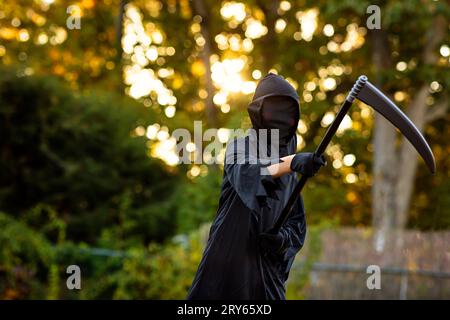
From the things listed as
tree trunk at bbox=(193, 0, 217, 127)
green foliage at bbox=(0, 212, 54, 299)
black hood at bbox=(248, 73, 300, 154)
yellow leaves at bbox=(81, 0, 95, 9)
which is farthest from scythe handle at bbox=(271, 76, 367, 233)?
yellow leaves at bbox=(81, 0, 95, 9)

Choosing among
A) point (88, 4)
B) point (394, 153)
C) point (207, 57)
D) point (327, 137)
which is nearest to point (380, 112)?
point (327, 137)

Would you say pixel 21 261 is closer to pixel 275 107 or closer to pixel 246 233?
pixel 246 233

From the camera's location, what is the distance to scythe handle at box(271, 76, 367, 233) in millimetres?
4461

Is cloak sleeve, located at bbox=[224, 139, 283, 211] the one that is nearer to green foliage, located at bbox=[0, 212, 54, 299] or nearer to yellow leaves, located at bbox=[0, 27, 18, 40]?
green foliage, located at bbox=[0, 212, 54, 299]

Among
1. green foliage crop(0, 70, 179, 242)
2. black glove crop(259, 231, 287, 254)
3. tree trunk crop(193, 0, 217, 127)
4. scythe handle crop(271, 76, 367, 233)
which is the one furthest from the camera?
tree trunk crop(193, 0, 217, 127)

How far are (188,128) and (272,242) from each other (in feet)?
48.7

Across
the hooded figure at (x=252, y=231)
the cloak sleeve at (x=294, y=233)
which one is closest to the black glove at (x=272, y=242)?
the hooded figure at (x=252, y=231)

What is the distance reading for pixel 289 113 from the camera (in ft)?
16.2

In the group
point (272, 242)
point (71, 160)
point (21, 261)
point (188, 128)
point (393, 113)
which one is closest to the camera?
point (393, 113)

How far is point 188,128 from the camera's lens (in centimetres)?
1961

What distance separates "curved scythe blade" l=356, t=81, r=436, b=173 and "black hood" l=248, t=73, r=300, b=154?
0.46 metres

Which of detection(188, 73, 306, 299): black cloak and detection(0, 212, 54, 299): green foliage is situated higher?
detection(188, 73, 306, 299): black cloak

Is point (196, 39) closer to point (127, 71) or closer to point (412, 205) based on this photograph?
point (127, 71)
